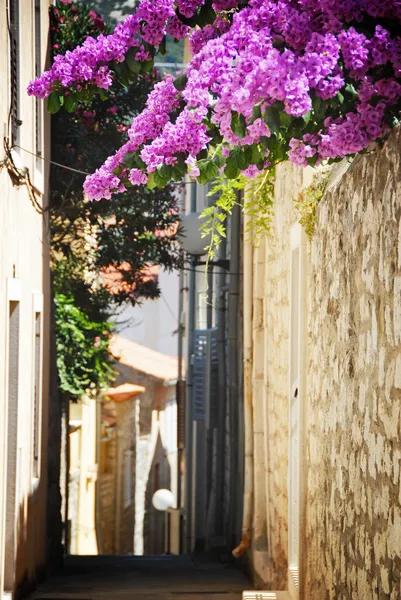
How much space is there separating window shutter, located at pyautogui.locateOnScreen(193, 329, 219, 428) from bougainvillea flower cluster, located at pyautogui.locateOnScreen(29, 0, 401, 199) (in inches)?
394

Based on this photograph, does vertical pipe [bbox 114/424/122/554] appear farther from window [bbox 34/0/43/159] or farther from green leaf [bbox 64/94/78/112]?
green leaf [bbox 64/94/78/112]

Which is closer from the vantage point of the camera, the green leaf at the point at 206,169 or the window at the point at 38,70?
the green leaf at the point at 206,169

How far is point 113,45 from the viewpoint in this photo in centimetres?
416

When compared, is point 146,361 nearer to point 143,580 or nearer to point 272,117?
point 143,580

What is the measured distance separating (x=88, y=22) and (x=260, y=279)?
14.0 feet

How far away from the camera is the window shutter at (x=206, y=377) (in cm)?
1426

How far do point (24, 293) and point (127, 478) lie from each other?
56.6 ft

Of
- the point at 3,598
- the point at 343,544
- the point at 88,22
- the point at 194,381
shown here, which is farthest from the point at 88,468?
the point at 343,544

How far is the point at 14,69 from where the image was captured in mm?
8609

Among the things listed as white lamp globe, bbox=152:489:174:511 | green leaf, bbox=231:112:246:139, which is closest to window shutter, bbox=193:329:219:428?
white lamp globe, bbox=152:489:174:511

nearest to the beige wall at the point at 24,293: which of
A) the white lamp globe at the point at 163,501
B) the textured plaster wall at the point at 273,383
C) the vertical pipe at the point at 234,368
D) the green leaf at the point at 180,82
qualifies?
the textured plaster wall at the point at 273,383

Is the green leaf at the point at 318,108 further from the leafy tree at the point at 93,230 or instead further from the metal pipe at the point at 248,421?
the leafy tree at the point at 93,230

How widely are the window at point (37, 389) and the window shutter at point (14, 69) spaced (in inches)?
88.1

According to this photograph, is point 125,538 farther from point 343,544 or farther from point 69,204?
point 343,544
